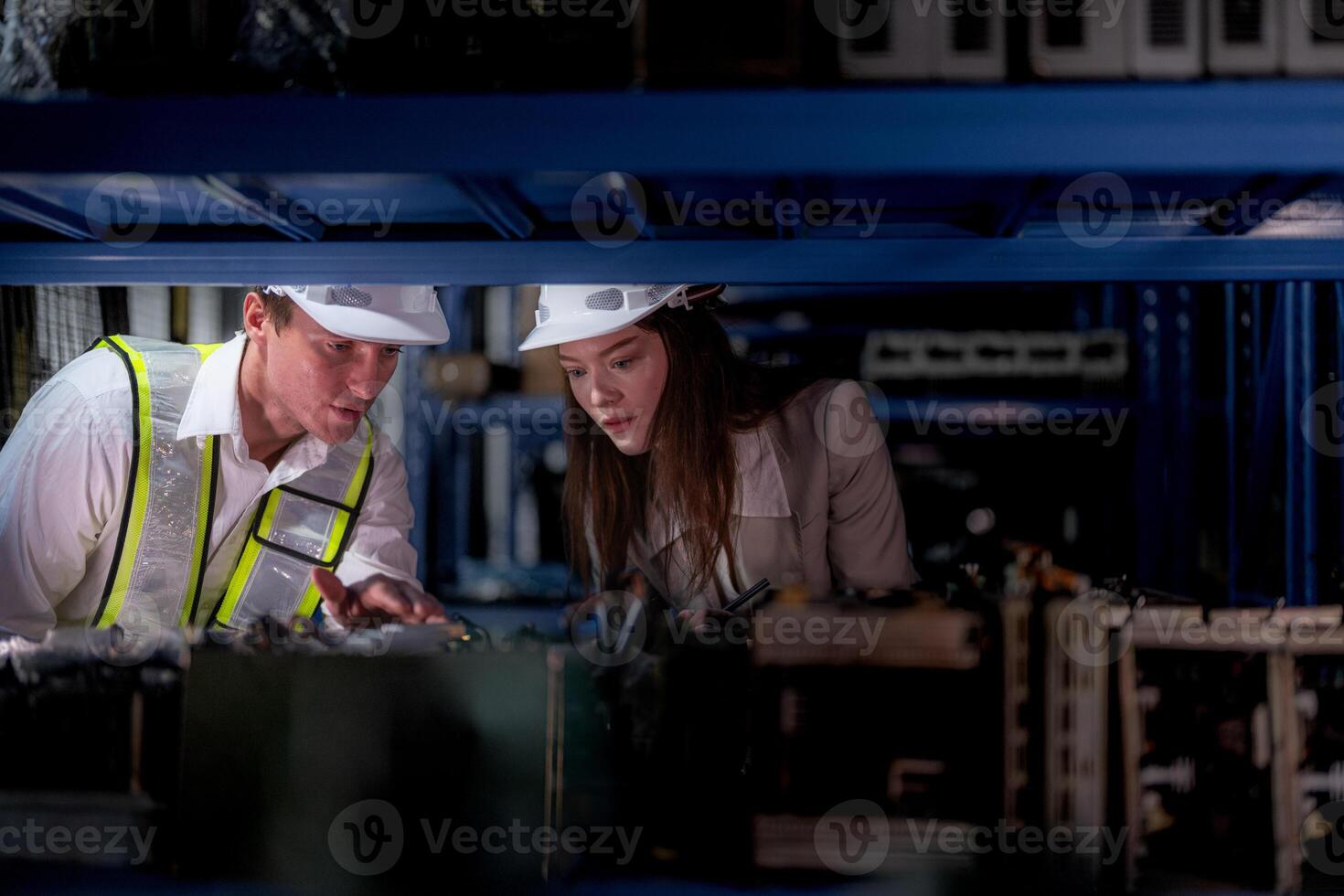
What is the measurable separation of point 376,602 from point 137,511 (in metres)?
0.53

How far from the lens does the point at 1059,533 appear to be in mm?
3510

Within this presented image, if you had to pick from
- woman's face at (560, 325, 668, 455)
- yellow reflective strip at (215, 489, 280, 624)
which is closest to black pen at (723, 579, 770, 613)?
woman's face at (560, 325, 668, 455)

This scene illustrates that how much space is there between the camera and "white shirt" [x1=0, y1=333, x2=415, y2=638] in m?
1.79

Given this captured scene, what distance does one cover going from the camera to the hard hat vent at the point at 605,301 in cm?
188

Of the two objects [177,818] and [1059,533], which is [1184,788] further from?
[1059,533]

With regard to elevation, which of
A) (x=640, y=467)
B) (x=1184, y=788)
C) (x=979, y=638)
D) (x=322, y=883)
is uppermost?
(x=640, y=467)

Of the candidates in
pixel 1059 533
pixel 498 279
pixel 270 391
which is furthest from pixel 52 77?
pixel 1059 533

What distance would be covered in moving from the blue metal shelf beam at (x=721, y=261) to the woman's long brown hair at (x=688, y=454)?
465mm

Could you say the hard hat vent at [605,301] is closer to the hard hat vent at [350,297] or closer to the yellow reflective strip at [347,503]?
the hard hat vent at [350,297]

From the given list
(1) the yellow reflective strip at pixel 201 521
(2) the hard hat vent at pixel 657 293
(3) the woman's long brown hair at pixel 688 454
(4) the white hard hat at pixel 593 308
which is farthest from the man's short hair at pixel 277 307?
(2) the hard hat vent at pixel 657 293

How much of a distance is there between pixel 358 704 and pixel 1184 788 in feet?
3.14

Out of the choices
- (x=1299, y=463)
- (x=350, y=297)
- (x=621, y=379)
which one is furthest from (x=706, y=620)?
(x=1299, y=463)

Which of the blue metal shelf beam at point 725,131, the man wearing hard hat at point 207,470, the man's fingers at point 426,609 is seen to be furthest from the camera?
the man wearing hard hat at point 207,470

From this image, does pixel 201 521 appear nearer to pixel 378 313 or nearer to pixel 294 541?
pixel 294 541
